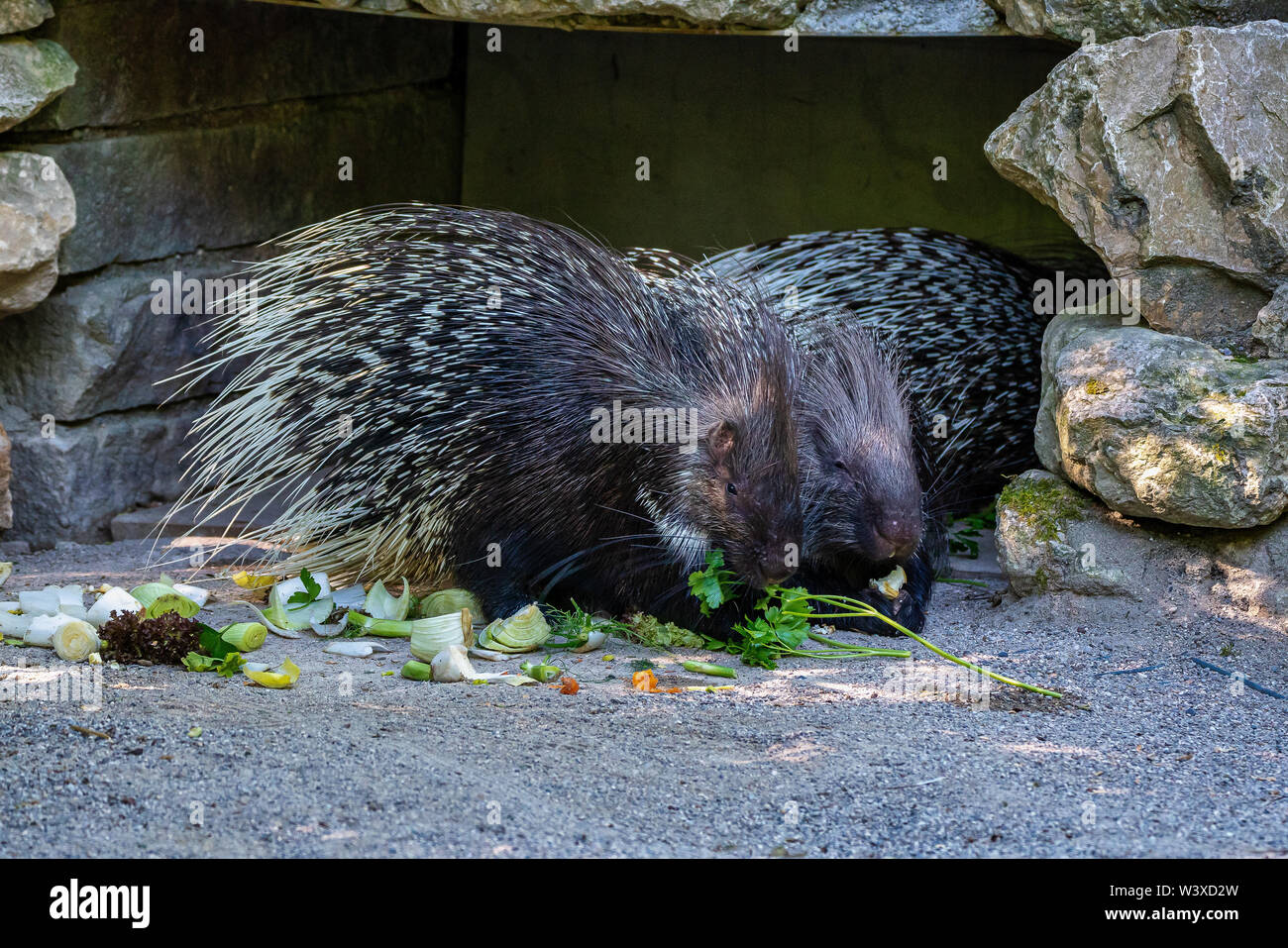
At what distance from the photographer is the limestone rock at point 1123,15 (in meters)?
3.71

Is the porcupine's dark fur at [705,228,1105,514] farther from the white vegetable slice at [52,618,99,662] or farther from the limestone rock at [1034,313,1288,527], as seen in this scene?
the white vegetable slice at [52,618,99,662]

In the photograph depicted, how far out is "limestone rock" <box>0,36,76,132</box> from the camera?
4035mm

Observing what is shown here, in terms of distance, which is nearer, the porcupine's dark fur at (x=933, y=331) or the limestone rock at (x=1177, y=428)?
the limestone rock at (x=1177, y=428)

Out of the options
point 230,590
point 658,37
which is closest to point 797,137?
point 658,37

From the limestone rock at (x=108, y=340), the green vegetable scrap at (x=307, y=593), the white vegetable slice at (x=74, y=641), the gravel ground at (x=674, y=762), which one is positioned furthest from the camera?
the limestone rock at (x=108, y=340)

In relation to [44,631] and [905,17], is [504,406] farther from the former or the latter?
[905,17]

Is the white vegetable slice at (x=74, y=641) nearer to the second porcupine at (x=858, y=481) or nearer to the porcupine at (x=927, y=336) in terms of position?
the second porcupine at (x=858, y=481)

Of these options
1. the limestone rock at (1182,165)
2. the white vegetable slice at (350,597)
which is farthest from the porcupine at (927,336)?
the white vegetable slice at (350,597)

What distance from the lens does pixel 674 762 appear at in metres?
2.75

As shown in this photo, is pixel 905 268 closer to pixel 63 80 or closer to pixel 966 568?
pixel 966 568

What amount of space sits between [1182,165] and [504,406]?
1977 mm

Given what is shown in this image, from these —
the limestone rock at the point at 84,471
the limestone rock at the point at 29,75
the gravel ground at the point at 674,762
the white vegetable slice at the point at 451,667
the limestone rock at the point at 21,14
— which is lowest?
the gravel ground at the point at 674,762

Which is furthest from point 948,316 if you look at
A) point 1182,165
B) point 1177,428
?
point 1177,428

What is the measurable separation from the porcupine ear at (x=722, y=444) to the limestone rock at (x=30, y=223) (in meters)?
2.19
